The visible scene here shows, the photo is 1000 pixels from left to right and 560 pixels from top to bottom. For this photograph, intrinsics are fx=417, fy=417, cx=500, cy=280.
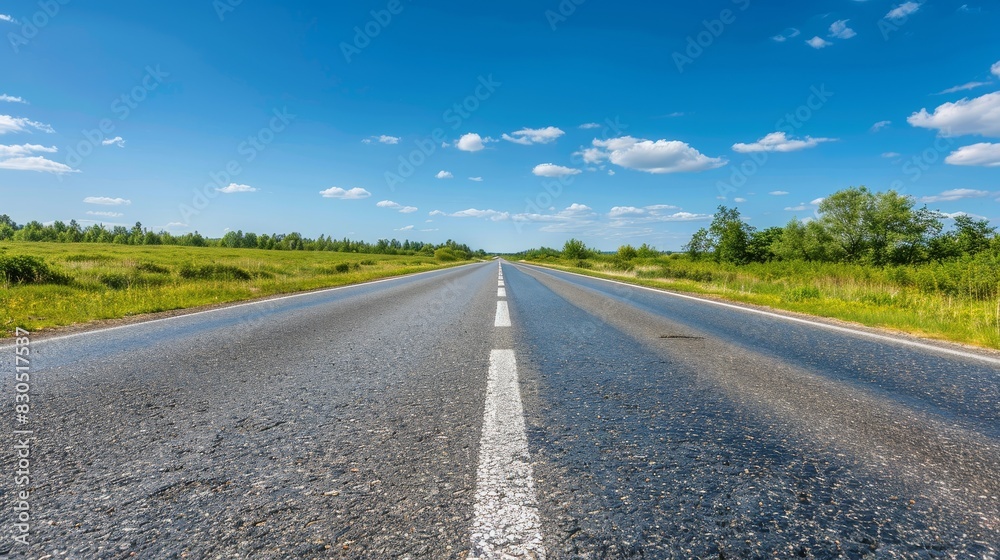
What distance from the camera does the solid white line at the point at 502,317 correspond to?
20.6 ft

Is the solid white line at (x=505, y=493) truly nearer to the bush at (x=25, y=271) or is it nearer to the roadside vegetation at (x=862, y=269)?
the roadside vegetation at (x=862, y=269)

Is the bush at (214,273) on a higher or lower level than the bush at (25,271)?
lower

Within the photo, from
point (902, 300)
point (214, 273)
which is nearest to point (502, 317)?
point (902, 300)

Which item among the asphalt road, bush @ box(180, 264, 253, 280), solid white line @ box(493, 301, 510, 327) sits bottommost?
bush @ box(180, 264, 253, 280)

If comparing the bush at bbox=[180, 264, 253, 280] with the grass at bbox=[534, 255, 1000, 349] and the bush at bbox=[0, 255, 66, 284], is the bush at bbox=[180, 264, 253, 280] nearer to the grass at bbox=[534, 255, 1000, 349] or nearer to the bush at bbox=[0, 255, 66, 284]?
the bush at bbox=[0, 255, 66, 284]

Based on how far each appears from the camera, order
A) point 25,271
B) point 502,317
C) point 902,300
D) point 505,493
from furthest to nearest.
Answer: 1. point 25,271
2. point 902,300
3. point 502,317
4. point 505,493

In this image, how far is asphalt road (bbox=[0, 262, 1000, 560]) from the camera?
1.32 metres

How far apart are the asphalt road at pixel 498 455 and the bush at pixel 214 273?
17.6 meters

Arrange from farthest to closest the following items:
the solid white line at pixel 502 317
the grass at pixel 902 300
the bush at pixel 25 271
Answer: the bush at pixel 25 271
the solid white line at pixel 502 317
the grass at pixel 902 300

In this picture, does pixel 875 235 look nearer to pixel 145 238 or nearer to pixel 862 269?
pixel 862 269

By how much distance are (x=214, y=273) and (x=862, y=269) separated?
111ft

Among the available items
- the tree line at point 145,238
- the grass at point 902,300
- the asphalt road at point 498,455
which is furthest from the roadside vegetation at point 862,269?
the tree line at point 145,238

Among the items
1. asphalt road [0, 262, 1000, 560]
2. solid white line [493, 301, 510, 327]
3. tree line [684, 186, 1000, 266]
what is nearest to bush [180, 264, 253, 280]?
solid white line [493, 301, 510, 327]

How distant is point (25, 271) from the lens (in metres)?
12.5
